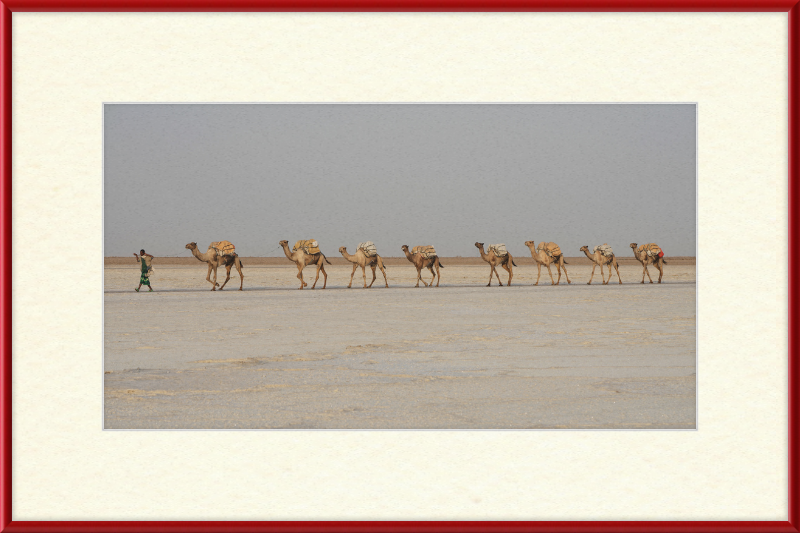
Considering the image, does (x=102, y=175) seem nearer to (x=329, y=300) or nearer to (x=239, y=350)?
(x=239, y=350)

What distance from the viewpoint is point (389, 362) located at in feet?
24.3

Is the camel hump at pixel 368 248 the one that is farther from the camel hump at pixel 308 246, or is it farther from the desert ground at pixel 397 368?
the desert ground at pixel 397 368

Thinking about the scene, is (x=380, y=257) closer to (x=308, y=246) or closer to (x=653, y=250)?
(x=308, y=246)

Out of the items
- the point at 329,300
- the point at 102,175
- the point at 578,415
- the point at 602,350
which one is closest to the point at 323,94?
the point at 102,175

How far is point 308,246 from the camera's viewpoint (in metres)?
20.0

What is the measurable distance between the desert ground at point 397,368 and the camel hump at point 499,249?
987cm

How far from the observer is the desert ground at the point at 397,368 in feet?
16.7

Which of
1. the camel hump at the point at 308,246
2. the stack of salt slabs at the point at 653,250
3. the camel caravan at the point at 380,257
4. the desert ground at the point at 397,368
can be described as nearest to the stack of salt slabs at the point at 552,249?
the camel caravan at the point at 380,257

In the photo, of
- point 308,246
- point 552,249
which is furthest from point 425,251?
point 552,249

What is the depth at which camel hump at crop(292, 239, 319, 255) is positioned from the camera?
1995 centimetres

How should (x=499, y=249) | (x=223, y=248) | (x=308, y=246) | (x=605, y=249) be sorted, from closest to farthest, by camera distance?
(x=223, y=248) → (x=308, y=246) → (x=499, y=249) → (x=605, y=249)

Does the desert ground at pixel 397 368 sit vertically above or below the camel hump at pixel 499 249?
below

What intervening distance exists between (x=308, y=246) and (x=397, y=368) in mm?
13279

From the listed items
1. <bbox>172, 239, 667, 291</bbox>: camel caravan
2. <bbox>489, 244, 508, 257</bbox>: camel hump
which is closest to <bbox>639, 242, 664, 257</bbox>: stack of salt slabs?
<bbox>172, 239, 667, 291</bbox>: camel caravan
